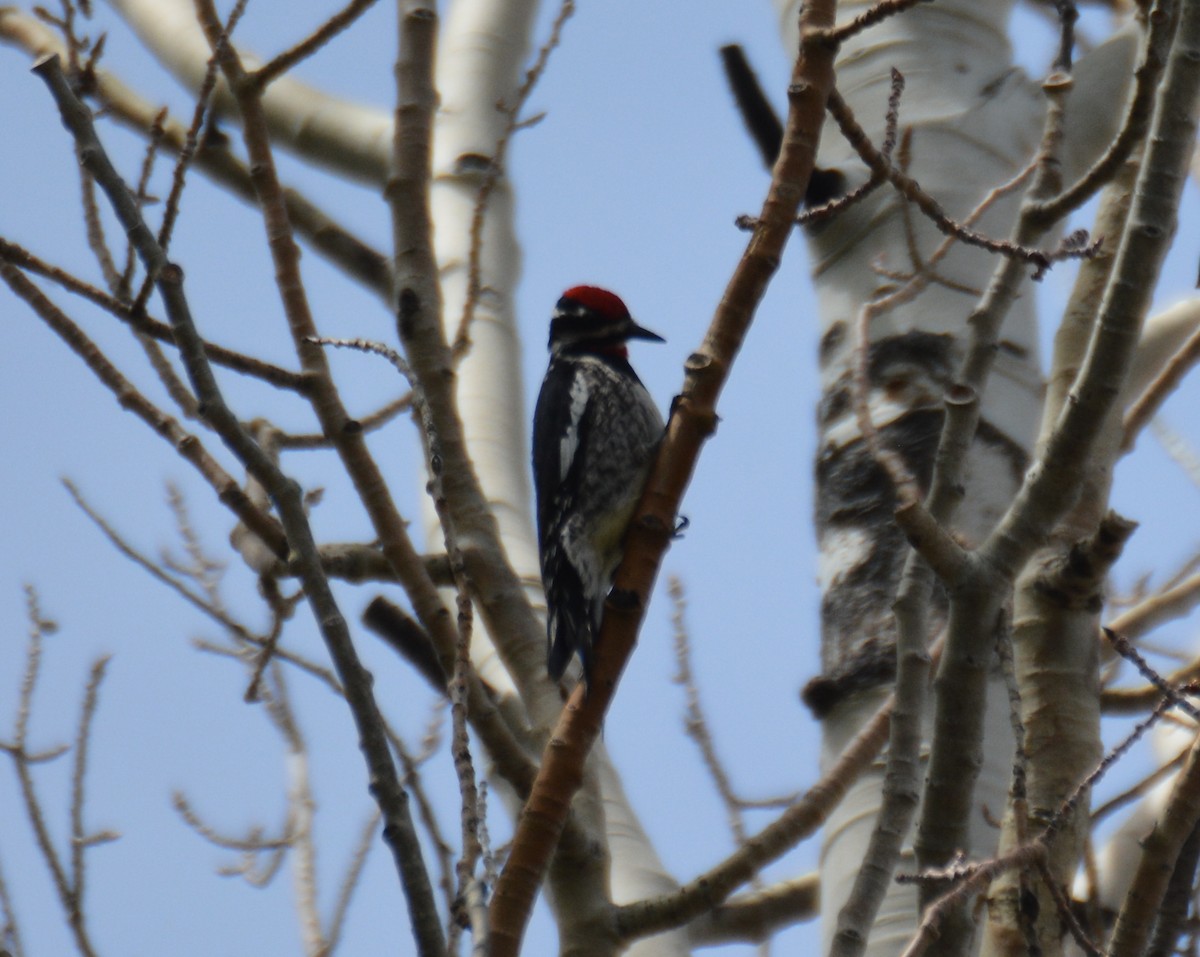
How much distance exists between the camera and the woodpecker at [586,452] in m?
3.55

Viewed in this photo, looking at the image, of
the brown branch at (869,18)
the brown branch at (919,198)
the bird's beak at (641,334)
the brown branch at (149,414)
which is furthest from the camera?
the bird's beak at (641,334)

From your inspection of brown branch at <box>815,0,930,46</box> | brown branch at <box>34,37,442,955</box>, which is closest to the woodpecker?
brown branch at <box>34,37,442,955</box>

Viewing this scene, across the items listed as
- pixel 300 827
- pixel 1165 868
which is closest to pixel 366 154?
pixel 300 827

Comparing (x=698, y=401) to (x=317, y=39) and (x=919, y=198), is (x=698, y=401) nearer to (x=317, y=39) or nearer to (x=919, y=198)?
(x=919, y=198)

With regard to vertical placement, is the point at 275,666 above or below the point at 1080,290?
above

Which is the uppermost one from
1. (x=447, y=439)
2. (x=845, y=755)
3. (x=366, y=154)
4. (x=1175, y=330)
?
(x=366, y=154)

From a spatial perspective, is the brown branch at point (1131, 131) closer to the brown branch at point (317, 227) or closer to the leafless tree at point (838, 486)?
the leafless tree at point (838, 486)

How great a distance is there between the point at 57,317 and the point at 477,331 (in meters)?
1.52

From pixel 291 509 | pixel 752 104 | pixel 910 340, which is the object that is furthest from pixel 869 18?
pixel 752 104

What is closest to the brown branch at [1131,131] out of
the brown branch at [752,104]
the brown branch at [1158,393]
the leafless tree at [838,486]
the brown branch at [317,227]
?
the leafless tree at [838,486]

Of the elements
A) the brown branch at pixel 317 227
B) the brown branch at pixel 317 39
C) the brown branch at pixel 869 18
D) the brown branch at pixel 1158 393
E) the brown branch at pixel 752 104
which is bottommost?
the brown branch at pixel 869 18

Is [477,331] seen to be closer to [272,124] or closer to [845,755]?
[272,124]

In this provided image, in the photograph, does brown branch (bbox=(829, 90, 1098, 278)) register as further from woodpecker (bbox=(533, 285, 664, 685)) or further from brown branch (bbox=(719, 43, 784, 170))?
woodpecker (bbox=(533, 285, 664, 685))

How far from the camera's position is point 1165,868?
6.20 ft
